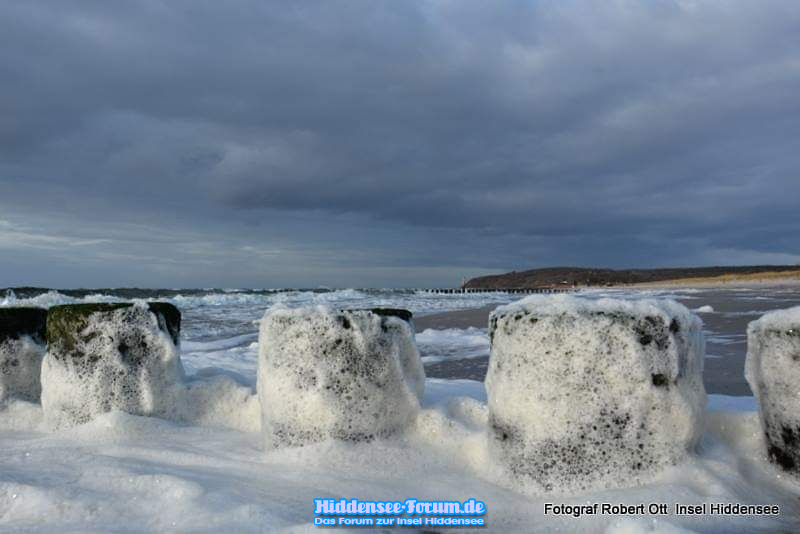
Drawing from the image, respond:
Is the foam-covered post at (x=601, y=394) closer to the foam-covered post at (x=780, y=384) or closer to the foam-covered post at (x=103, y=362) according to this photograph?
the foam-covered post at (x=780, y=384)

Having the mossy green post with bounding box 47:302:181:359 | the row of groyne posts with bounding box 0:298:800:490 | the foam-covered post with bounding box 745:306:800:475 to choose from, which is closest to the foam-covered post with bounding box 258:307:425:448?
the row of groyne posts with bounding box 0:298:800:490

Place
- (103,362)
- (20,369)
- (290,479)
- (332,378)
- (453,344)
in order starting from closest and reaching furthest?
(290,479)
(332,378)
(103,362)
(20,369)
(453,344)

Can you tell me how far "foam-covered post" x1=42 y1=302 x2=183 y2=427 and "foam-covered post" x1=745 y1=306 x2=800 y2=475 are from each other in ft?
10.8

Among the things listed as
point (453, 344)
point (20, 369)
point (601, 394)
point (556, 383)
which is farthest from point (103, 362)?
point (453, 344)

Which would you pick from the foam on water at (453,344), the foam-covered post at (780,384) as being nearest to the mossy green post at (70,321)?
the foam-covered post at (780,384)

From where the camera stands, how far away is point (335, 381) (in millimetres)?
3135

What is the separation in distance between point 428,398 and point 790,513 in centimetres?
204

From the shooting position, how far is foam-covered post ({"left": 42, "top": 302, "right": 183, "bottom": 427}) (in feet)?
11.9

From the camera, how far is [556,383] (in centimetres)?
271

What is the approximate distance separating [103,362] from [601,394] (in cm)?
287

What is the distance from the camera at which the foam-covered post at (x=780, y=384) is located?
107 inches

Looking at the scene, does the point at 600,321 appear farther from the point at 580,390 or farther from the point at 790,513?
the point at 790,513

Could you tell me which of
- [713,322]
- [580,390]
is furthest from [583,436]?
[713,322]

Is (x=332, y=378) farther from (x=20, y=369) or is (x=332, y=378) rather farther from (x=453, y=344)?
(x=453, y=344)
